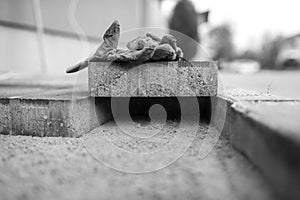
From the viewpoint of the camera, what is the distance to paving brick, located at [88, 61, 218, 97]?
1294 mm

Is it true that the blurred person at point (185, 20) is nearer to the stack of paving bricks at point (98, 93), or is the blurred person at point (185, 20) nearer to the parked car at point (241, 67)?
the stack of paving bricks at point (98, 93)

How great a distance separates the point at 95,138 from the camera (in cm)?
126

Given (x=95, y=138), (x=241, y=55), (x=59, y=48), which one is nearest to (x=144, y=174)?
(x=95, y=138)

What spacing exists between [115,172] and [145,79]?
0.51 metres

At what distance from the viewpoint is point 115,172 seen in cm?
90

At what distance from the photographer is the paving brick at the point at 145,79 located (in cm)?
129

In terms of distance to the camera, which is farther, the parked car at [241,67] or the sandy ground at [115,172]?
the parked car at [241,67]

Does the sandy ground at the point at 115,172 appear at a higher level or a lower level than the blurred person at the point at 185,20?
lower

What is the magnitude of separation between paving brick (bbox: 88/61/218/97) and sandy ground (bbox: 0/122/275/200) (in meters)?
0.21

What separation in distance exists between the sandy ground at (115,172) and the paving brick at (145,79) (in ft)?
0.71

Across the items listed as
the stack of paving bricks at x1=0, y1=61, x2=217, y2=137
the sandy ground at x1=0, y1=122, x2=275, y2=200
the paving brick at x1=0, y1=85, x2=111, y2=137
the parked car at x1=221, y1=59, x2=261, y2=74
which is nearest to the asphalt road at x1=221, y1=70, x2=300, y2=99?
the stack of paving bricks at x1=0, y1=61, x2=217, y2=137

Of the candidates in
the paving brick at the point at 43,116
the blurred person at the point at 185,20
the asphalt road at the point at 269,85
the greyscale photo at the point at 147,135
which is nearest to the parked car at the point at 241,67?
the blurred person at the point at 185,20

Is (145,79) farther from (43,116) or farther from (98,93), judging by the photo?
(43,116)

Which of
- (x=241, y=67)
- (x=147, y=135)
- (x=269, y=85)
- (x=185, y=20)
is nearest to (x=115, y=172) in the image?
(x=147, y=135)
